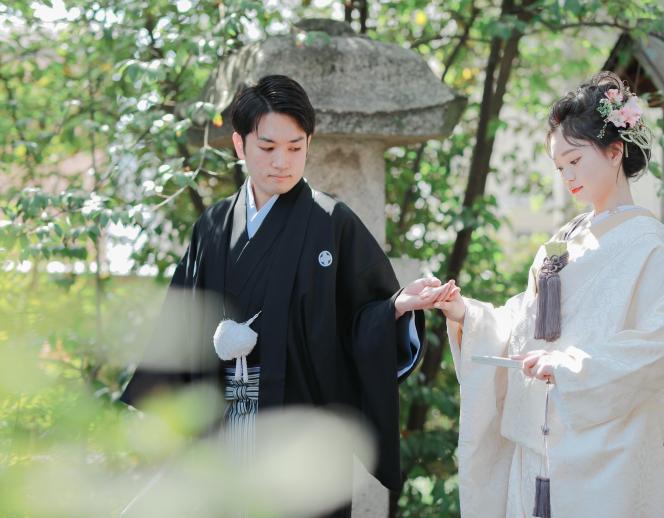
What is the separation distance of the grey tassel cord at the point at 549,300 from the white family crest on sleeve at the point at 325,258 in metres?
0.62

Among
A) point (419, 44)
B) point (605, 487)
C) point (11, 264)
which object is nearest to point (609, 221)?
point (605, 487)

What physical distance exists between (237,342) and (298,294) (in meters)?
0.23

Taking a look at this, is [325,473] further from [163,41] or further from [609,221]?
[163,41]

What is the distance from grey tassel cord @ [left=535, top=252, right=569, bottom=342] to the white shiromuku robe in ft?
0.07

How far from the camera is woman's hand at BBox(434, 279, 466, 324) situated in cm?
266

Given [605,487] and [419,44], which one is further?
[419,44]

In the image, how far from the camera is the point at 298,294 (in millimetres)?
2680

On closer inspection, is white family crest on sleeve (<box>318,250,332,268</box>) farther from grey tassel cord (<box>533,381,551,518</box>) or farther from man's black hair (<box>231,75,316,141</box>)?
grey tassel cord (<box>533,381,551,518</box>)

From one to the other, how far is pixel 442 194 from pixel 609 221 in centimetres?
255

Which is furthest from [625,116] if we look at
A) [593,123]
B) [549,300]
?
[549,300]

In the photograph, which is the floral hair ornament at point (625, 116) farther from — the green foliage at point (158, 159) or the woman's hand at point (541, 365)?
the green foliage at point (158, 159)

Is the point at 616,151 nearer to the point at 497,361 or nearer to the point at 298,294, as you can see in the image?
the point at 497,361

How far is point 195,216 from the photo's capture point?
15.9 ft

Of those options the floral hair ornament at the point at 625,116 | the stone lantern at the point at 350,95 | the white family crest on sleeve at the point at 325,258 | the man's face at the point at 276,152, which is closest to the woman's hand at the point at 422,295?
the white family crest on sleeve at the point at 325,258
